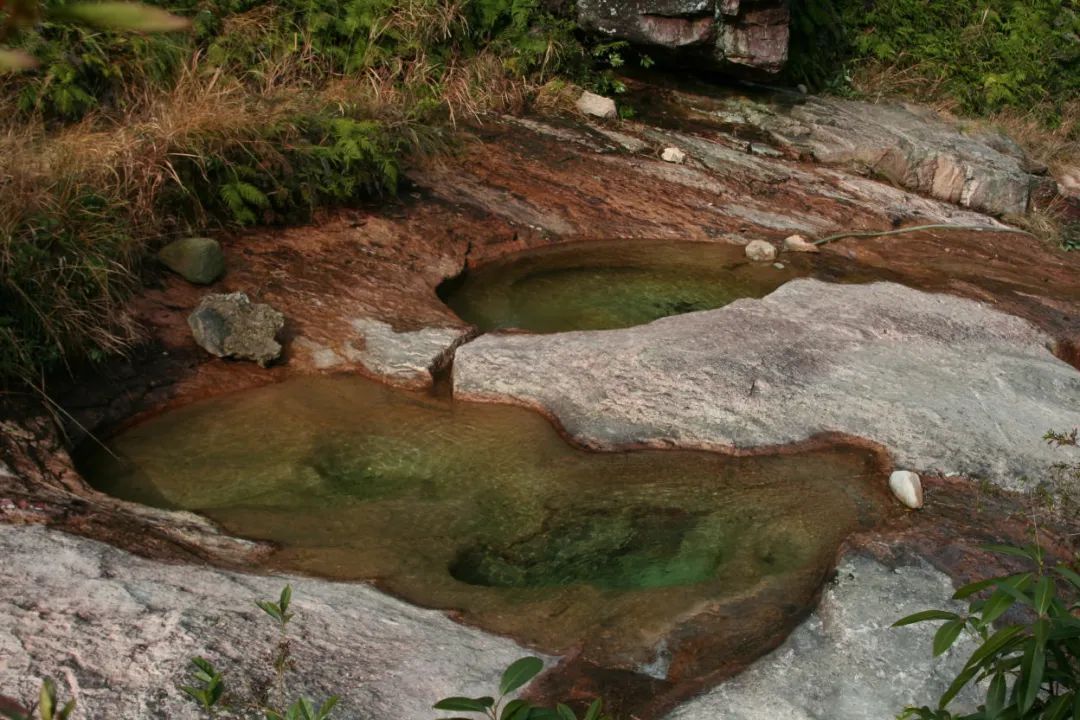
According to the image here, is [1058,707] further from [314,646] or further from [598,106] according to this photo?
[598,106]

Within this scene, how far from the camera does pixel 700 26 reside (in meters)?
9.34

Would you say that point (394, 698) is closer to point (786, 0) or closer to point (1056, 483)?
point (1056, 483)

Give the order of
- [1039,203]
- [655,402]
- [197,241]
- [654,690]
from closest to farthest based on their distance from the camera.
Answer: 1. [654,690]
2. [655,402]
3. [197,241]
4. [1039,203]

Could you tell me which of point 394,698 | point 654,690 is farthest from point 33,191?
point 654,690

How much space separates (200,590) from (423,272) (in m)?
3.39

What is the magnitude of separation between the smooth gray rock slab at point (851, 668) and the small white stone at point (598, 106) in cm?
→ 592

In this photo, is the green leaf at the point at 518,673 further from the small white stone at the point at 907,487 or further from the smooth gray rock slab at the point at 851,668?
the small white stone at the point at 907,487

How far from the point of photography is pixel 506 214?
24.4 feet

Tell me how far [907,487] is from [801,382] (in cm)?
88

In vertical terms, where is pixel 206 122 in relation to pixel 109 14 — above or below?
below

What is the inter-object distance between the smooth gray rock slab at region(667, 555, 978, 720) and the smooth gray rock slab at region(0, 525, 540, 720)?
2.33 feet

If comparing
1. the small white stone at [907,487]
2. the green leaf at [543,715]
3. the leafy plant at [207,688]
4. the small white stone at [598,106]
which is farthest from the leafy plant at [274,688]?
the small white stone at [598,106]

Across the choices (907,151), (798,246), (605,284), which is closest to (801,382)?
(605,284)

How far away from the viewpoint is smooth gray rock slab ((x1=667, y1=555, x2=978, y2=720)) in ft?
10.5
